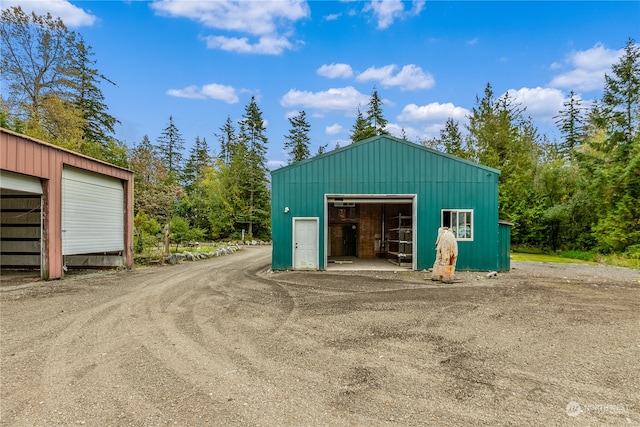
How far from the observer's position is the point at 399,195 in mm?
12328

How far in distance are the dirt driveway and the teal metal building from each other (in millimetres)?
4284

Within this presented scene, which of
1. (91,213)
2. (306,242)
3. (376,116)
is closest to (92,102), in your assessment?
(91,213)

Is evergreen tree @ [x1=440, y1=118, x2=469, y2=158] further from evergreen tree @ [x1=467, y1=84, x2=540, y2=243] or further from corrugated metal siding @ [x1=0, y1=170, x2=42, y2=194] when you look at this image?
corrugated metal siding @ [x1=0, y1=170, x2=42, y2=194]

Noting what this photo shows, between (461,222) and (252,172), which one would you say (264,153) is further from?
(461,222)

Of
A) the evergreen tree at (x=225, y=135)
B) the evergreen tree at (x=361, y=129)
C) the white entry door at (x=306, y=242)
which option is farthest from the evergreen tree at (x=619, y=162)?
the evergreen tree at (x=225, y=135)

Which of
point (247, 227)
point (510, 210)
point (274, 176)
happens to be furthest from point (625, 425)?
point (247, 227)

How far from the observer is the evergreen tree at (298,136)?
37.1 meters

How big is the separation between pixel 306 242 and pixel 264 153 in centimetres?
2248

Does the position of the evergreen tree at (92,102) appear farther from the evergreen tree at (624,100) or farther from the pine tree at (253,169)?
the evergreen tree at (624,100)

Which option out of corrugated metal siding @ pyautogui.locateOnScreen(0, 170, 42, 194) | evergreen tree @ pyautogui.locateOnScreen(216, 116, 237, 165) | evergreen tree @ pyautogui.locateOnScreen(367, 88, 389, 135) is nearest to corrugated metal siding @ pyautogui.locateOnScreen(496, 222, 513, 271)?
corrugated metal siding @ pyautogui.locateOnScreen(0, 170, 42, 194)

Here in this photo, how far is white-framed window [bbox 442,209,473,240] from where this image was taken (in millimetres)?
12164

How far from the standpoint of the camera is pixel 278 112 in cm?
3447

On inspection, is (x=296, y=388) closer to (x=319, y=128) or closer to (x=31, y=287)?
(x=31, y=287)

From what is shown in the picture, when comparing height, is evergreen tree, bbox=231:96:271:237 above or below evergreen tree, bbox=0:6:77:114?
below
